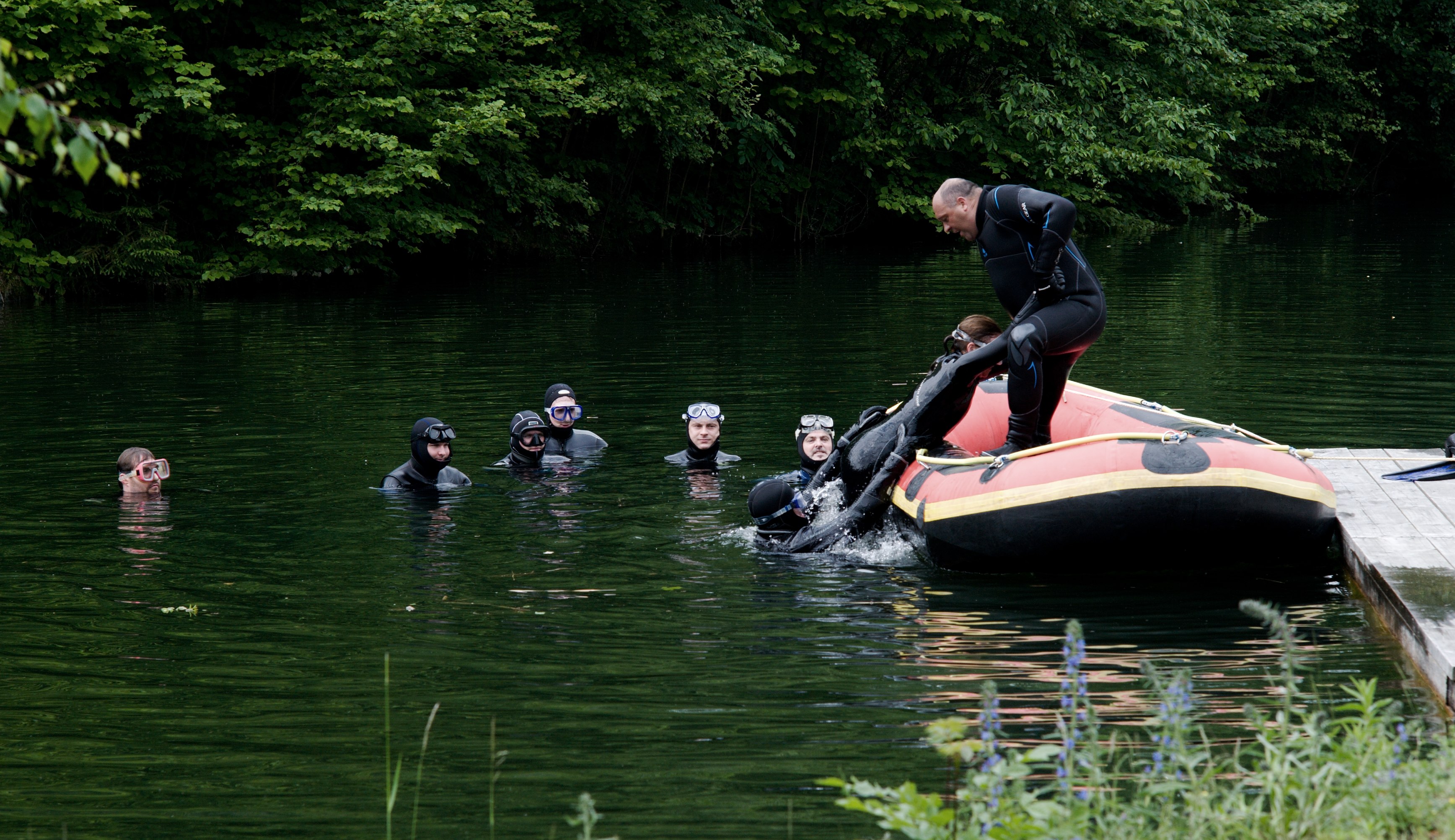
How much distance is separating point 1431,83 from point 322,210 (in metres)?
35.4

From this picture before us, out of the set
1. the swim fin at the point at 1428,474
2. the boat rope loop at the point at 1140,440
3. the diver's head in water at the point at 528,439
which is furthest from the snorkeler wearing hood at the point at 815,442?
the swim fin at the point at 1428,474

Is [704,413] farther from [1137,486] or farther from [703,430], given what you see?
[1137,486]

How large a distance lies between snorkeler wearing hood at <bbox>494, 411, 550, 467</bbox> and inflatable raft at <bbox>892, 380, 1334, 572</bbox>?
3.86 meters

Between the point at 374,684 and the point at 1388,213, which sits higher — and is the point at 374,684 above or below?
below

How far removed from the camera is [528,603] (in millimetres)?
7523

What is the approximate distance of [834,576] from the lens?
8.06m

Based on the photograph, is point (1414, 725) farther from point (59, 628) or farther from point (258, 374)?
point (258, 374)

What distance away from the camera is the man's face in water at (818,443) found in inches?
393

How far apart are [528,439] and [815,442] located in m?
2.31

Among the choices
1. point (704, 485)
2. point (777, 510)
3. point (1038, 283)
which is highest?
point (1038, 283)

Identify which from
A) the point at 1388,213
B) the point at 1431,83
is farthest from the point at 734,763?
the point at 1431,83

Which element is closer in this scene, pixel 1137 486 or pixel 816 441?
pixel 1137 486

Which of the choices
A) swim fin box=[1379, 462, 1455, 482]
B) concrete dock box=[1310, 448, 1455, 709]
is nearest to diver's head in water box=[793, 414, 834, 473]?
concrete dock box=[1310, 448, 1455, 709]

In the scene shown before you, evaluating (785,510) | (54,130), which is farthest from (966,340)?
(54,130)
